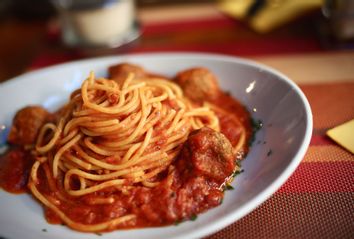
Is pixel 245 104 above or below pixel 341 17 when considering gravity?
below

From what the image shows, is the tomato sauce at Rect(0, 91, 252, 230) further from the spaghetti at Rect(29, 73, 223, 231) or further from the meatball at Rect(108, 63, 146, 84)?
the meatball at Rect(108, 63, 146, 84)

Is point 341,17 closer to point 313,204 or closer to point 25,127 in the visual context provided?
point 313,204

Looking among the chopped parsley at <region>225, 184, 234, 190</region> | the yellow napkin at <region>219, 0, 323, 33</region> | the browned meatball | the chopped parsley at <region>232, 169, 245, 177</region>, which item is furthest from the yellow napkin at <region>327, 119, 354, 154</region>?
the browned meatball

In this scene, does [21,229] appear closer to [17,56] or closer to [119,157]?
[119,157]

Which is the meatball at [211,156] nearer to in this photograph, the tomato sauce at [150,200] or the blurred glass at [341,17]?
the tomato sauce at [150,200]

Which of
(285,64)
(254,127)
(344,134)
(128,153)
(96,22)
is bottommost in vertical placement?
(285,64)

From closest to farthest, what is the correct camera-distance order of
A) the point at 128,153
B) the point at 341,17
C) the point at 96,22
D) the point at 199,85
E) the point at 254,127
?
the point at 128,153 < the point at 254,127 < the point at 199,85 < the point at 341,17 < the point at 96,22

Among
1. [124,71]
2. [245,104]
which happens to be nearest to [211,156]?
[245,104]
